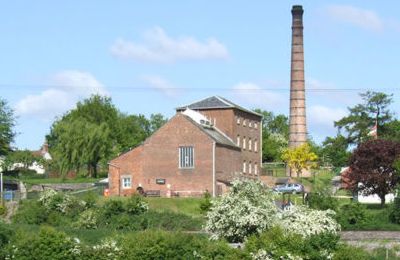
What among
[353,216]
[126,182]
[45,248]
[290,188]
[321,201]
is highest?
[126,182]

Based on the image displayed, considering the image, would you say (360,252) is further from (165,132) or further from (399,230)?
(165,132)

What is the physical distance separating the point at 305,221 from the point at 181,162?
131 feet

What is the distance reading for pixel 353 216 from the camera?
59.4 m

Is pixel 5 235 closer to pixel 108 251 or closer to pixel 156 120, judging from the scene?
pixel 108 251

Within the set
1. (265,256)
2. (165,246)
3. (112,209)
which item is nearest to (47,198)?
(112,209)

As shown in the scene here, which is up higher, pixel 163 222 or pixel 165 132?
pixel 165 132

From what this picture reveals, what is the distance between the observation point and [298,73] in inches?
4343

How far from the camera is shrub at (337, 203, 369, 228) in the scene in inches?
2325

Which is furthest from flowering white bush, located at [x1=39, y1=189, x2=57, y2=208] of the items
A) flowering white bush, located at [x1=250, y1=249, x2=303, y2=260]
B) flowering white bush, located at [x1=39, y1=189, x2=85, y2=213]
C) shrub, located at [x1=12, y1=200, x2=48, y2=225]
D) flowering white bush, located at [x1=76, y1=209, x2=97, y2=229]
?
flowering white bush, located at [x1=250, y1=249, x2=303, y2=260]

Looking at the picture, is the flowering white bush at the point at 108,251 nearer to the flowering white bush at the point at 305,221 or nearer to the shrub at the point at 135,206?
the flowering white bush at the point at 305,221

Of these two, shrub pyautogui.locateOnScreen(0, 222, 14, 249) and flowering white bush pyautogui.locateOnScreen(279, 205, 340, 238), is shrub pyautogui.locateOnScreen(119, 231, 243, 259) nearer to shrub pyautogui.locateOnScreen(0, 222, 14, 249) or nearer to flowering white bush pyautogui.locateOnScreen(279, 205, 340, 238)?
flowering white bush pyautogui.locateOnScreen(279, 205, 340, 238)

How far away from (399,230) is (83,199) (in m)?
23.1

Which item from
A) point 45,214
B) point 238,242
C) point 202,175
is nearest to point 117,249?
point 238,242

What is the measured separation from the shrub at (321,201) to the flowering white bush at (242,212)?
12565 mm
